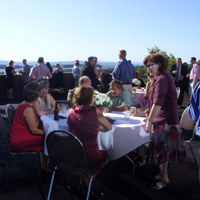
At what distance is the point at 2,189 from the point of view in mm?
2609

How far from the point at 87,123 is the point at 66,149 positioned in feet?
0.95

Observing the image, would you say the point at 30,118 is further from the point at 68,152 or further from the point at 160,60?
the point at 160,60

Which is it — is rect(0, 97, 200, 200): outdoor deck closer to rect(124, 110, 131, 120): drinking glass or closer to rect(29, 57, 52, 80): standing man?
rect(124, 110, 131, 120): drinking glass

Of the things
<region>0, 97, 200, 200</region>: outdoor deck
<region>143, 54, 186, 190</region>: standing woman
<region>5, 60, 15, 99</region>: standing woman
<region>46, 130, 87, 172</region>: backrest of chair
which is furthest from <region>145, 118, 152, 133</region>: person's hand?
<region>5, 60, 15, 99</region>: standing woman

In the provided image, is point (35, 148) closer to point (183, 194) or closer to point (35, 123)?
point (35, 123)

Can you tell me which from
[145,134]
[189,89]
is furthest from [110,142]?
[189,89]

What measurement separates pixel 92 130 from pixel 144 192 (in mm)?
966

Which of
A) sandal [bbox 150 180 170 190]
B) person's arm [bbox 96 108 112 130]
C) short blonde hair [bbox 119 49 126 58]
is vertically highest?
short blonde hair [bbox 119 49 126 58]

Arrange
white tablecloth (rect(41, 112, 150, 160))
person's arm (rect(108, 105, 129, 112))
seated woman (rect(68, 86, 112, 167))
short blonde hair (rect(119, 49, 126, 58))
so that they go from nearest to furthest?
seated woman (rect(68, 86, 112, 167)) < white tablecloth (rect(41, 112, 150, 160)) < person's arm (rect(108, 105, 129, 112)) < short blonde hair (rect(119, 49, 126, 58))

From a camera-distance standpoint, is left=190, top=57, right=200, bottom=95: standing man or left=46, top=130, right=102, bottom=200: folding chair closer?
left=46, top=130, right=102, bottom=200: folding chair

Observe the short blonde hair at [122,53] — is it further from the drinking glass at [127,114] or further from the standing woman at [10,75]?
the standing woman at [10,75]

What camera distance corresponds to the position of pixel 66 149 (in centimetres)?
201

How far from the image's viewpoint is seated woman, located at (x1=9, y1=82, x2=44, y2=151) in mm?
2609

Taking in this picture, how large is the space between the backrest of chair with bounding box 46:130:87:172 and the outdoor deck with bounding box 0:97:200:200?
617mm
